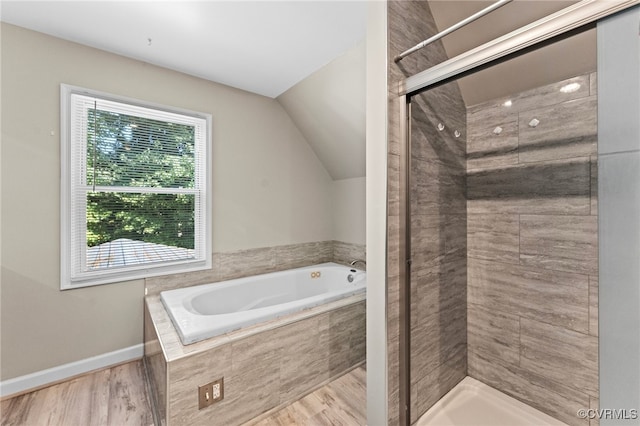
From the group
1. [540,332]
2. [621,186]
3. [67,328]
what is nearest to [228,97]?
[67,328]

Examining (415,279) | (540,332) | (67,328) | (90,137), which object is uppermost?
(90,137)

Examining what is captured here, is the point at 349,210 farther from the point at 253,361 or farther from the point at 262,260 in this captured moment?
the point at 253,361

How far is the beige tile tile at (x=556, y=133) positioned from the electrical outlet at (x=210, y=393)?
230cm

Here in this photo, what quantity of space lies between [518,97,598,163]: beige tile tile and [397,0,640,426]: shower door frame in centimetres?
74

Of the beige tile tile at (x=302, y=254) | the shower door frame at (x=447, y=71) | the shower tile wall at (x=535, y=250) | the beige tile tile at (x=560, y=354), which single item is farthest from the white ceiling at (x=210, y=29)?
the beige tile tile at (x=560, y=354)

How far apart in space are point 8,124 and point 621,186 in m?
3.24

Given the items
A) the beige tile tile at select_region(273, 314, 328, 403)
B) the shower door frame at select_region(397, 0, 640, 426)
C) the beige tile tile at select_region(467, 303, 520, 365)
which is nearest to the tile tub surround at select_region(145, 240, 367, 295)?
the beige tile tile at select_region(273, 314, 328, 403)

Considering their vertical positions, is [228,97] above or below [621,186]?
above

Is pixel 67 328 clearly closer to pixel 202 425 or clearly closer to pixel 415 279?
pixel 202 425

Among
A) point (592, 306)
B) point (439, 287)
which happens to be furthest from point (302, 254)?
point (592, 306)

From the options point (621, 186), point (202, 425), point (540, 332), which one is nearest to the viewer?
point (621, 186)

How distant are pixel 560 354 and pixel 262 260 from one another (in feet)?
8.27

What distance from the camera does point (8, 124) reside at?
1.87m

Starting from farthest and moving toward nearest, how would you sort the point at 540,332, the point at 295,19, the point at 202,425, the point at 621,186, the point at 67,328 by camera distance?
1. the point at 67,328
2. the point at 295,19
3. the point at 540,332
4. the point at 202,425
5. the point at 621,186
